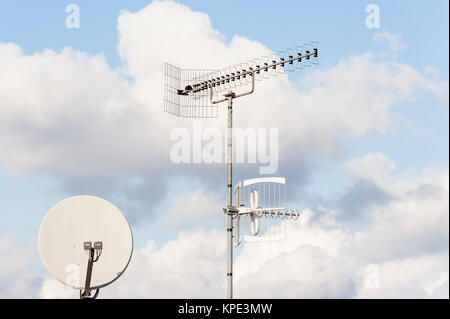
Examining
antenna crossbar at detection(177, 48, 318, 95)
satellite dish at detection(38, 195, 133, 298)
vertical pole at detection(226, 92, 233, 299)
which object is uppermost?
antenna crossbar at detection(177, 48, 318, 95)

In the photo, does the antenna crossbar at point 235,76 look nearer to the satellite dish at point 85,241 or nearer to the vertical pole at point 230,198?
the vertical pole at point 230,198

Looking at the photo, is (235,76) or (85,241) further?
(235,76)

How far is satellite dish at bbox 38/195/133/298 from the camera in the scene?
17.6 meters

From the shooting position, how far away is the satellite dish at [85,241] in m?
17.6

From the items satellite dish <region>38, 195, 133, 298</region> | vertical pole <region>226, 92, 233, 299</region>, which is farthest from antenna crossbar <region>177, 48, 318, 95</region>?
satellite dish <region>38, 195, 133, 298</region>

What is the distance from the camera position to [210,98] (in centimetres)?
2847

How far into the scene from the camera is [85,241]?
18062 millimetres

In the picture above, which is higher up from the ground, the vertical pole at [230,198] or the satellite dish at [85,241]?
the vertical pole at [230,198]

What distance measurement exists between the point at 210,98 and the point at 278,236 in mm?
6572

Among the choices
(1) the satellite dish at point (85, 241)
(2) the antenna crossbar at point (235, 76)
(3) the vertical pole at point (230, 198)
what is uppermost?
(2) the antenna crossbar at point (235, 76)

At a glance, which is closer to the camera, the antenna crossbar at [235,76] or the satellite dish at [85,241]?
the satellite dish at [85,241]

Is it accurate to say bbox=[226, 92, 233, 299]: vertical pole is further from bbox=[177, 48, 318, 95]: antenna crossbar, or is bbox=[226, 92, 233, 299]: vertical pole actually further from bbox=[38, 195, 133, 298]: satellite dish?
bbox=[38, 195, 133, 298]: satellite dish

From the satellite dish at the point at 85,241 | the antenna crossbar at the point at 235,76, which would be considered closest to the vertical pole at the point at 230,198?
the antenna crossbar at the point at 235,76
